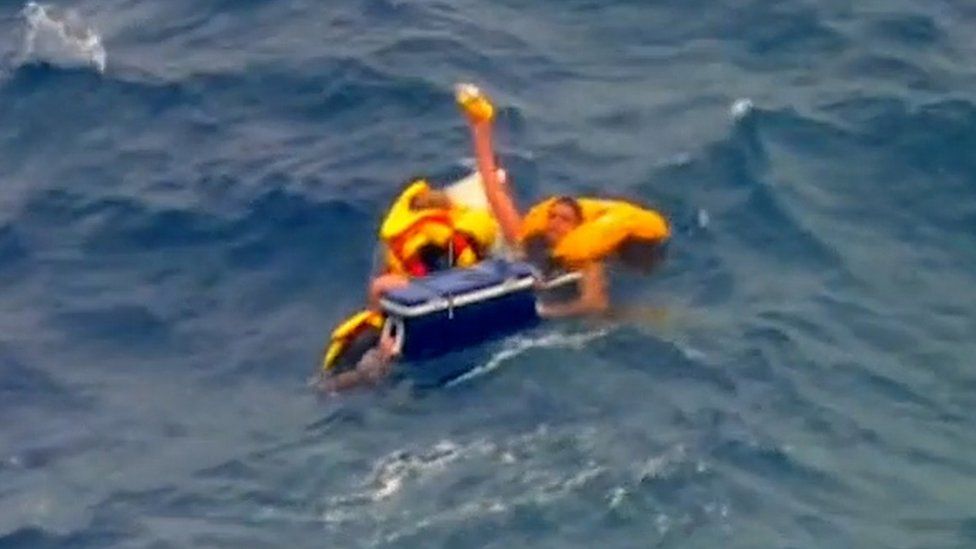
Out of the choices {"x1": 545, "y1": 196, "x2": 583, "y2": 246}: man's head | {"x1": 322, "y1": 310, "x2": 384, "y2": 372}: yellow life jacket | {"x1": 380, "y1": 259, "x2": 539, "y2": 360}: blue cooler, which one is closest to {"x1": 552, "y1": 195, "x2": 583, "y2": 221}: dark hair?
{"x1": 545, "y1": 196, "x2": 583, "y2": 246}: man's head

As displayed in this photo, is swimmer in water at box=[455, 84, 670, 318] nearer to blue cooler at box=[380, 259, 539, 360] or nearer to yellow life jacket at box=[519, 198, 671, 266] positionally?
yellow life jacket at box=[519, 198, 671, 266]

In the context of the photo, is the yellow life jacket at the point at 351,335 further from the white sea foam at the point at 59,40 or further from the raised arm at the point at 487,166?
the white sea foam at the point at 59,40

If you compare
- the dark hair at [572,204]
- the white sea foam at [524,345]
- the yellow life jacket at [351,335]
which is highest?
the dark hair at [572,204]

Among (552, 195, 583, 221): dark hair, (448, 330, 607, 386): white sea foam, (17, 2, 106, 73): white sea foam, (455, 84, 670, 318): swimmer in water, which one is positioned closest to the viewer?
(448, 330, 607, 386): white sea foam

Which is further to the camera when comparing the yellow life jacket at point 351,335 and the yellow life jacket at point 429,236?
the yellow life jacket at point 429,236

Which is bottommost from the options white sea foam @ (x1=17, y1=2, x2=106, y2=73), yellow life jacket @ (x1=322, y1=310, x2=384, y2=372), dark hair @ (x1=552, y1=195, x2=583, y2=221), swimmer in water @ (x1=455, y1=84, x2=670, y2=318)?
yellow life jacket @ (x1=322, y1=310, x2=384, y2=372)

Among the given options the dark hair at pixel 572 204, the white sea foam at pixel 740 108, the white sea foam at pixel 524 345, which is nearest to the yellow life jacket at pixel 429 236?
the dark hair at pixel 572 204

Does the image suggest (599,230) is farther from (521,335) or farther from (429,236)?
(429,236)

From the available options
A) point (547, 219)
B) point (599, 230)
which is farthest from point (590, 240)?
point (547, 219)
